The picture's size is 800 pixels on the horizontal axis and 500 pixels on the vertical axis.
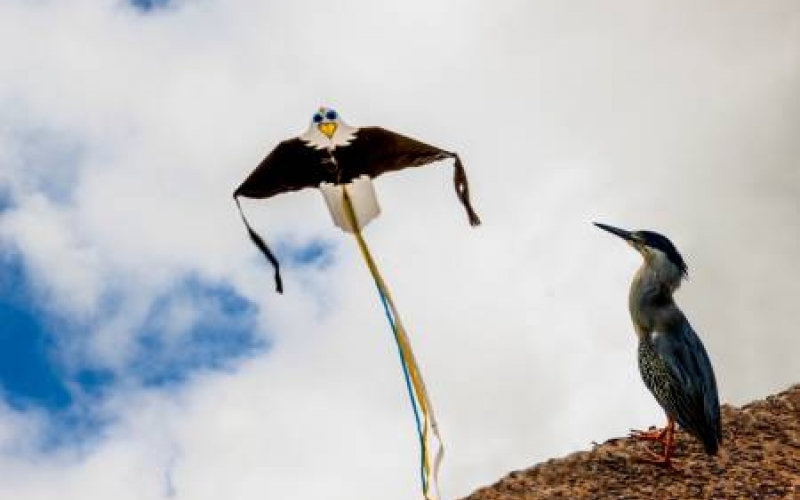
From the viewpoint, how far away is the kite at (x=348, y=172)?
680cm

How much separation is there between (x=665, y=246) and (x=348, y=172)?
2685 millimetres

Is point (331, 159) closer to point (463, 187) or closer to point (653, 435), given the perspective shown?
point (463, 187)

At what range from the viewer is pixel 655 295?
7430 mm

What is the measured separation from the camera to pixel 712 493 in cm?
710

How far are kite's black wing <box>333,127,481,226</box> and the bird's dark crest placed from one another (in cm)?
161

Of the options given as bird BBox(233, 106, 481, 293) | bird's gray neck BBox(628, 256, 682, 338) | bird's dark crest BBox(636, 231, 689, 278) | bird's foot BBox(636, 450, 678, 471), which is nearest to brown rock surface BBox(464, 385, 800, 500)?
bird's foot BBox(636, 450, 678, 471)

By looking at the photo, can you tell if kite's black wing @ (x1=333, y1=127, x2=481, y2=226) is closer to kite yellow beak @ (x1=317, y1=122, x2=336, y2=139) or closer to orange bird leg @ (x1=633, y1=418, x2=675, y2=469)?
kite yellow beak @ (x1=317, y1=122, x2=336, y2=139)

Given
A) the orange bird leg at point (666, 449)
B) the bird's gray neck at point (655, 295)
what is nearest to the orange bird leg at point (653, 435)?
the orange bird leg at point (666, 449)

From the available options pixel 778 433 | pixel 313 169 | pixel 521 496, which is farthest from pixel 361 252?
pixel 778 433

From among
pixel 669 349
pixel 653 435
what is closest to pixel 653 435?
pixel 653 435

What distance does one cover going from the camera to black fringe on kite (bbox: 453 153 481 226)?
276 inches

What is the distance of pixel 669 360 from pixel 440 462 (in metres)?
2.11

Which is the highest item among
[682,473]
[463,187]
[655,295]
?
[463,187]

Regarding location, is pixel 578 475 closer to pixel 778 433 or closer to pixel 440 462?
pixel 440 462
